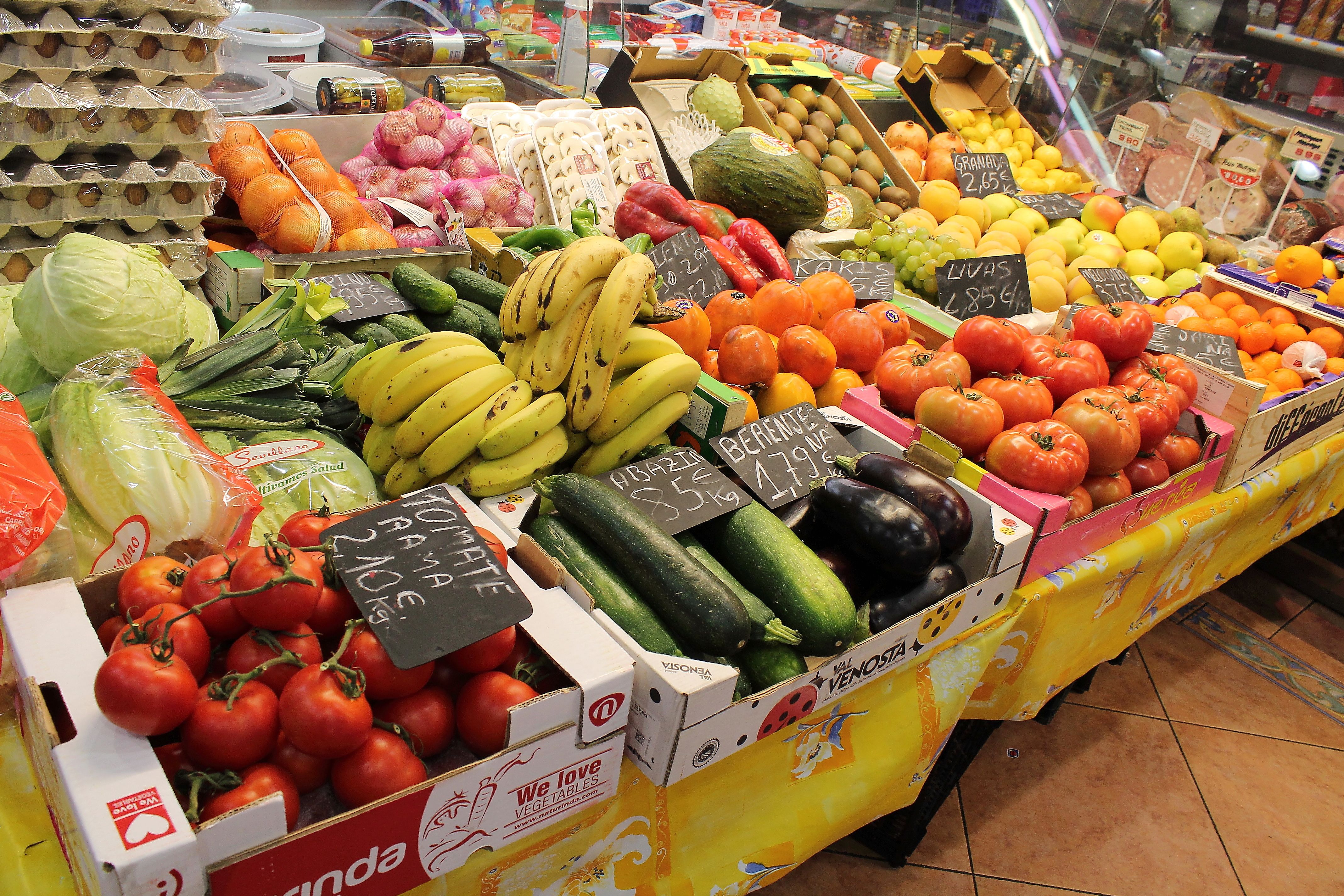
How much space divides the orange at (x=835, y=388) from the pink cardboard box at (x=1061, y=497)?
0.04m

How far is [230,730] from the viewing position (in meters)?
1.06

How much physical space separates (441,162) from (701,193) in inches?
41.9

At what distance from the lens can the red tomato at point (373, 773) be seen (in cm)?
112

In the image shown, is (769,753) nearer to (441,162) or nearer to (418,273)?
(418,273)

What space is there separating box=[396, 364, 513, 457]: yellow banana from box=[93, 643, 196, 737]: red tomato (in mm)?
751

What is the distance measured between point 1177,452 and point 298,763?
238 centimetres

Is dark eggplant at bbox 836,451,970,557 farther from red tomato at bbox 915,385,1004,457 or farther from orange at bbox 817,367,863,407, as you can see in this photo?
orange at bbox 817,367,863,407

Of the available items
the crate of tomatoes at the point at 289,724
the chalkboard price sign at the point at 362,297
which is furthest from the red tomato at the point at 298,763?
the chalkboard price sign at the point at 362,297

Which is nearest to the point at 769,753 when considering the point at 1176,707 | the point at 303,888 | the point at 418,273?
the point at 303,888

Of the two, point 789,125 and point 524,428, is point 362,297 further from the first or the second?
point 789,125

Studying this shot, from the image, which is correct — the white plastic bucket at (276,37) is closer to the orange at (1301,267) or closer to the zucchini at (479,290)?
the zucchini at (479,290)

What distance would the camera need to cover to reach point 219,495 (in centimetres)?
157

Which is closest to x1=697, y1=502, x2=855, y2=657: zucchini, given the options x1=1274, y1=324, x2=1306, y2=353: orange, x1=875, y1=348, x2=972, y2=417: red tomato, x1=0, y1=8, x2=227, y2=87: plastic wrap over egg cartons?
x1=875, y1=348, x2=972, y2=417: red tomato

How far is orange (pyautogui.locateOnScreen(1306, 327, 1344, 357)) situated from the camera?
326 centimetres
